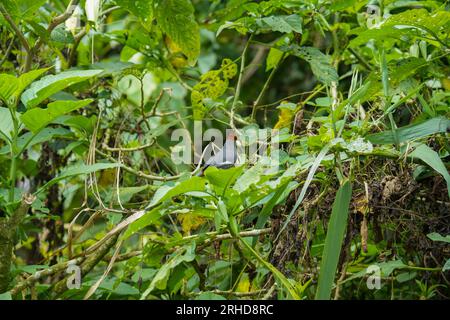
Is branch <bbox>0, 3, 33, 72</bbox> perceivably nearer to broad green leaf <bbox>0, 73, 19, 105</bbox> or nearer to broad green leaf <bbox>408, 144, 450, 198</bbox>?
broad green leaf <bbox>0, 73, 19, 105</bbox>

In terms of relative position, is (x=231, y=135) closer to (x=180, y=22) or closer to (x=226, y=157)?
(x=226, y=157)

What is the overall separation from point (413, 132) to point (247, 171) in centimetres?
34

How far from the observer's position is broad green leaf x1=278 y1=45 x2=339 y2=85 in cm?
171

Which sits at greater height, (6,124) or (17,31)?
(17,31)

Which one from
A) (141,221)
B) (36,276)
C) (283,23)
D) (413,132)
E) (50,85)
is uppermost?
(283,23)

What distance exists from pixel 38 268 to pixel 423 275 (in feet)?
3.00

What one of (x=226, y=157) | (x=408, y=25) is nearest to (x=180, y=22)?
(x=226, y=157)

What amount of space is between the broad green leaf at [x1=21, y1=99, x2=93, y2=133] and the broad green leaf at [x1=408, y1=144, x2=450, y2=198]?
25.3 inches

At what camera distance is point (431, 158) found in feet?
4.23

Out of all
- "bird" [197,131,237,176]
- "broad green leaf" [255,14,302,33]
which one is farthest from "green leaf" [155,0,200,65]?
"bird" [197,131,237,176]
